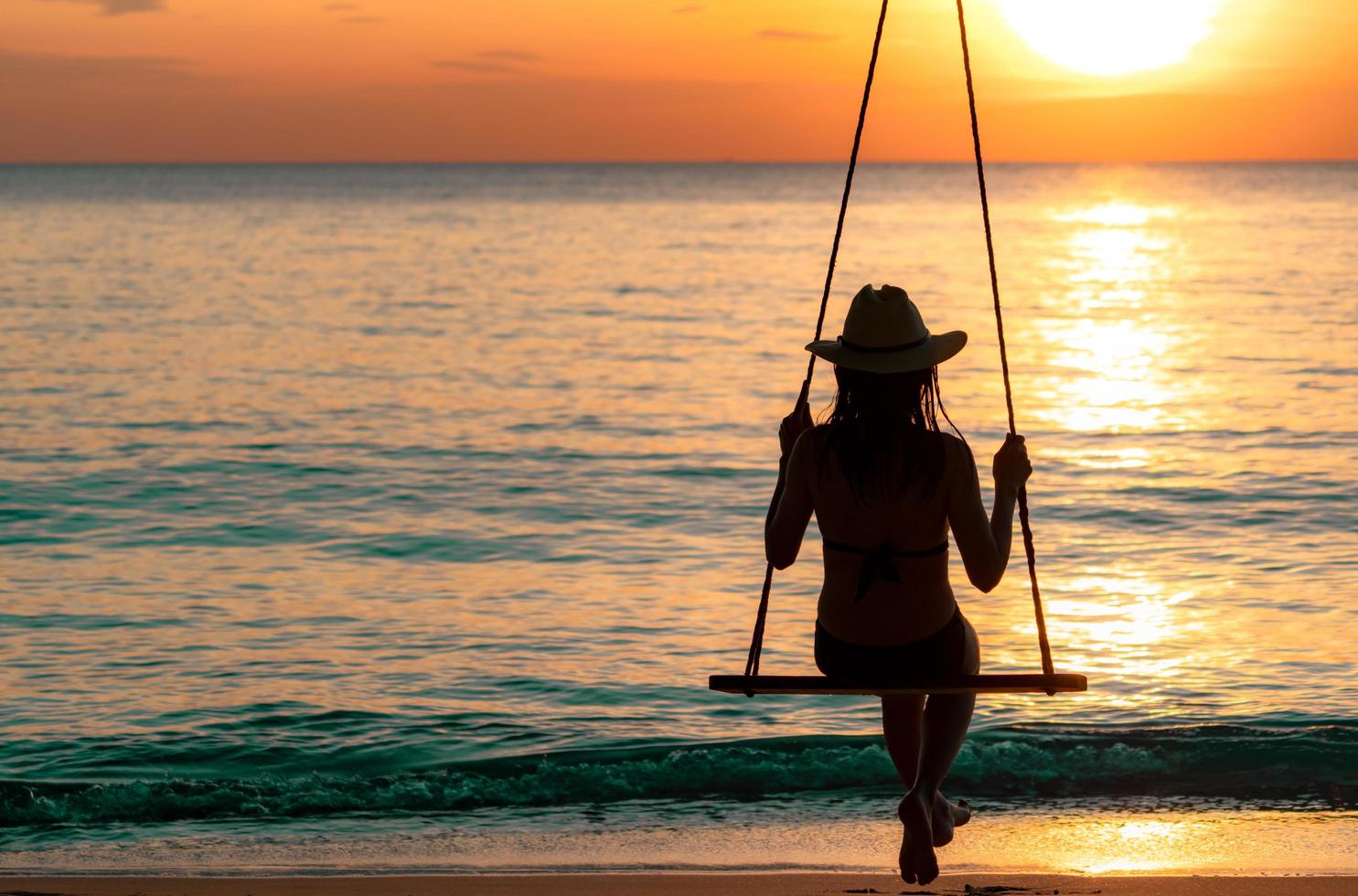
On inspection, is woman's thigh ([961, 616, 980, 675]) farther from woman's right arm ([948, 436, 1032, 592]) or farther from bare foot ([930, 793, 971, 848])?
bare foot ([930, 793, 971, 848])

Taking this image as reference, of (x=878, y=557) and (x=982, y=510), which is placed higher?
(x=982, y=510)

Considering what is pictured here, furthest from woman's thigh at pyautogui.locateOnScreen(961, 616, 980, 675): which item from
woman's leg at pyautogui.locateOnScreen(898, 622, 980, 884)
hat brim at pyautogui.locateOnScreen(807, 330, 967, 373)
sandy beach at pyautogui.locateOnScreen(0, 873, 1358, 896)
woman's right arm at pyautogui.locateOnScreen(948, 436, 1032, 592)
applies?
sandy beach at pyautogui.locateOnScreen(0, 873, 1358, 896)

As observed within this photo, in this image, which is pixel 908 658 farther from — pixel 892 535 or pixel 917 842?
pixel 917 842

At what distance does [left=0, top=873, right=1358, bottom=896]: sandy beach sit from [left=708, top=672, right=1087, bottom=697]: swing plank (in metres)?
1.38

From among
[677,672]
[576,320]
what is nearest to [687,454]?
[677,672]

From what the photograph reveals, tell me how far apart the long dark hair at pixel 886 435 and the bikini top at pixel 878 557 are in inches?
5.4

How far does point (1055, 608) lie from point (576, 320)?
23743mm

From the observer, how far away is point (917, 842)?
170 inches

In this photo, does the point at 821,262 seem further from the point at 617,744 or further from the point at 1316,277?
the point at 617,744

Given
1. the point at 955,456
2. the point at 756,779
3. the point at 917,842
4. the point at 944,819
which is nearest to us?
the point at 955,456

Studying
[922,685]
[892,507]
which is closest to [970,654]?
[922,685]

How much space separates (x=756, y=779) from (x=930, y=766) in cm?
300

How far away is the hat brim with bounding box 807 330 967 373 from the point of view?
13.5 ft

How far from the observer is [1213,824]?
6566 millimetres
